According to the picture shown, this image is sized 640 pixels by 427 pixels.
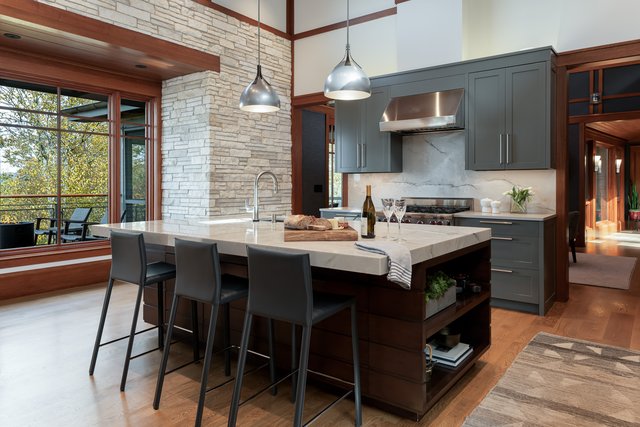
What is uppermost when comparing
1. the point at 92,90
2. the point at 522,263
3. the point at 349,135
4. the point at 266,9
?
Answer: the point at 266,9

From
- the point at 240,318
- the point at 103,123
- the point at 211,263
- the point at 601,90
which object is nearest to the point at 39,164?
the point at 103,123

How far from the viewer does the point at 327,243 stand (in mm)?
2236

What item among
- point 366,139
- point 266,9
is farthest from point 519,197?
point 266,9

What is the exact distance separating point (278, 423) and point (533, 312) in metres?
2.95

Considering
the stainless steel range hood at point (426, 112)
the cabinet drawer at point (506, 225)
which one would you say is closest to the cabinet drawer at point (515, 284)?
the cabinet drawer at point (506, 225)

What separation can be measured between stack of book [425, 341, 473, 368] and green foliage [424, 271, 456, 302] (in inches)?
17.7

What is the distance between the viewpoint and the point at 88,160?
5.43 m

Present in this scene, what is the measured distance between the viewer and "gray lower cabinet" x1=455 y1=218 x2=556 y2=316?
412 centimetres

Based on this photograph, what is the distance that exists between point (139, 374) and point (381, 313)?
1.61 metres

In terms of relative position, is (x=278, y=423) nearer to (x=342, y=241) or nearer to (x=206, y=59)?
(x=342, y=241)

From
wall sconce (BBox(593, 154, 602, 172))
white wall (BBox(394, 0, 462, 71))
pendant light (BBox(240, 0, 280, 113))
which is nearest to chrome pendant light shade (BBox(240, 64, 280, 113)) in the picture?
pendant light (BBox(240, 0, 280, 113))

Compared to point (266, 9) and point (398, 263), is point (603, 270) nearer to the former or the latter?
point (398, 263)

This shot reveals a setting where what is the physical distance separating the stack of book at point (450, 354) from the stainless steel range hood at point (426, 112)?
8.17 feet

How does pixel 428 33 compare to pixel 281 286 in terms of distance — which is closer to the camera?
pixel 281 286
